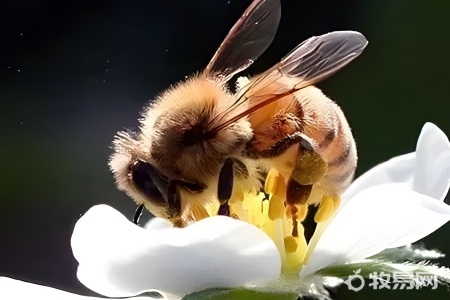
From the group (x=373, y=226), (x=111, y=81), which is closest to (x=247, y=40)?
(x=373, y=226)

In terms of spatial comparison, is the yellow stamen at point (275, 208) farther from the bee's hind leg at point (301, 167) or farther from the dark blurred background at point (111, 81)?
the dark blurred background at point (111, 81)

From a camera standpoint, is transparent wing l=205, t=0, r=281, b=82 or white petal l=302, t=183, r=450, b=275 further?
transparent wing l=205, t=0, r=281, b=82

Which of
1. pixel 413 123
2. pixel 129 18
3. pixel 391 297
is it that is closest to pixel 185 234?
pixel 391 297

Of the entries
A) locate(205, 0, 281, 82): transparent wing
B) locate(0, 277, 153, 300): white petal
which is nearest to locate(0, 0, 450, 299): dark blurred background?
locate(205, 0, 281, 82): transparent wing

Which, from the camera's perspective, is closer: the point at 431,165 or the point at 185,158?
the point at 185,158

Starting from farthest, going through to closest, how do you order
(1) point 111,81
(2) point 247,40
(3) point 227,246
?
1. (1) point 111,81
2. (2) point 247,40
3. (3) point 227,246

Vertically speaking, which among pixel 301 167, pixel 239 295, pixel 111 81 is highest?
pixel 111 81

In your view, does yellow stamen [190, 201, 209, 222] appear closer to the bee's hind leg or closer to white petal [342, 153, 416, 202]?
the bee's hind leg

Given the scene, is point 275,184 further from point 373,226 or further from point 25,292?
point 25,292
